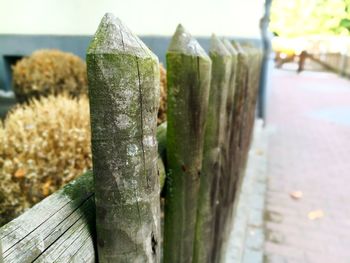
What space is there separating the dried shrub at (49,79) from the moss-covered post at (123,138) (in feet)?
12.2

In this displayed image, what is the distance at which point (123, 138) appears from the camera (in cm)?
83

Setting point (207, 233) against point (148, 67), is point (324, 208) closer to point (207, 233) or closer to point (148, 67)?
point (207, 233)

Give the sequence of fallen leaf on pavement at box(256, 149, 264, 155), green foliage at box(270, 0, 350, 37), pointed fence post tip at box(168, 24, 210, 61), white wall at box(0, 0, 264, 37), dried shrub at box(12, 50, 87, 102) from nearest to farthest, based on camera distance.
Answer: pointed fence post tip at box(168, 24, 210, 61), dried shrub at box(12, 50, 87, 102), fallen leaf on pavement at box(256, 149, 264, 155), white wall at box(0, 0, 264, 37), green foliage at box(270, 0, 350, 37)

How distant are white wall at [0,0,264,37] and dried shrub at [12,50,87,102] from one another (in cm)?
105

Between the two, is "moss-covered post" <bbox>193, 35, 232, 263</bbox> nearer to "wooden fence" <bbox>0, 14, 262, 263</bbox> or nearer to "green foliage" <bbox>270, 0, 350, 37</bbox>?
"wooden fence" <bbox>0, 14, 262, 263</bbox>

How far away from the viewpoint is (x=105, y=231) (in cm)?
88

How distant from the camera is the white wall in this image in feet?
17.0

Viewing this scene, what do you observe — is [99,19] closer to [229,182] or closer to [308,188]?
[308,188]

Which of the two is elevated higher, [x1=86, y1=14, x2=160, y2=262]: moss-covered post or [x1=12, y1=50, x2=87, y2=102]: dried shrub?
[x1=86, y1=14, x2=160, y2=262]: moss-covered post

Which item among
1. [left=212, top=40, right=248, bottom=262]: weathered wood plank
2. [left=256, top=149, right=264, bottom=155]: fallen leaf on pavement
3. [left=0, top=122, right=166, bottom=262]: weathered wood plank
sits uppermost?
[left=0, top=122, right=166, bottom=262]: weathered wood plank

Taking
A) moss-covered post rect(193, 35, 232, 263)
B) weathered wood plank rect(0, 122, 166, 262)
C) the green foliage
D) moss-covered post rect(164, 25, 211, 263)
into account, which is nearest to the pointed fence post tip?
moss-covered post rect(164, 25, 211, 263)

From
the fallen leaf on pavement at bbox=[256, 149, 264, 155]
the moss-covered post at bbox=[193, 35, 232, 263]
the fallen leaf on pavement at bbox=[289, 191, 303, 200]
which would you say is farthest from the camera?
the fallen leaf on pavement at bbox=[256, 149, 264, 155]

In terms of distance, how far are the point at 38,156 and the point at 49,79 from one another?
2.72 metres

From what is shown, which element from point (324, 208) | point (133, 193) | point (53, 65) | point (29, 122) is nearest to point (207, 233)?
point (133, 193)
